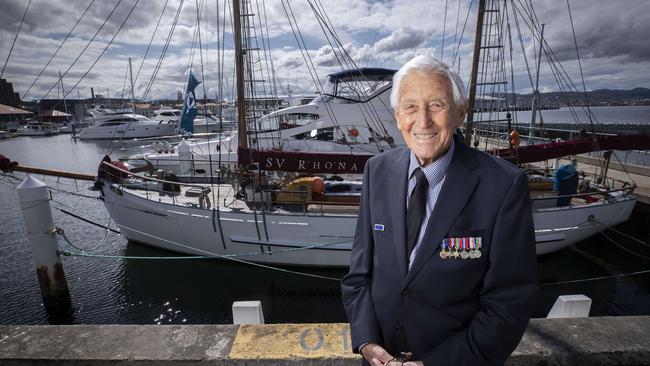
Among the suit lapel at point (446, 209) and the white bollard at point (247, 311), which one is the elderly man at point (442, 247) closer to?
the suit lapel at point (446, 209)

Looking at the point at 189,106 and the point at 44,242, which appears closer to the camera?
the point at 44,242

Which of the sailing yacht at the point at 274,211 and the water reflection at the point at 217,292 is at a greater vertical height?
the sailing yacht at the point at 274,211

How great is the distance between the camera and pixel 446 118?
146 centimetres

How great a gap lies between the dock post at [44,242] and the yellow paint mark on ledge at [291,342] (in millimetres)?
7662

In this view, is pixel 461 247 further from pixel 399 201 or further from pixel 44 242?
pixel 44 242

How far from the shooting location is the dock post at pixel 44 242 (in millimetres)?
7391

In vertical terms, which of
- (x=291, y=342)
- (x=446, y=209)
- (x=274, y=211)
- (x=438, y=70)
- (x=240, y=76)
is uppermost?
(x=240, y=76)

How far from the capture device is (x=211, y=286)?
31.4 ft

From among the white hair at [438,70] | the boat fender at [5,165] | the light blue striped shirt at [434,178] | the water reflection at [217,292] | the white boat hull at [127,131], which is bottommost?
the water reflection at [217,292]

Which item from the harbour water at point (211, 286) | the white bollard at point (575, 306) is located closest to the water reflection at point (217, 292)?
the harbour water at point (211, 286)

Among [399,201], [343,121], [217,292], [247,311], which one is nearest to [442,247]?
[399,201]

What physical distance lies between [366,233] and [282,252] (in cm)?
815

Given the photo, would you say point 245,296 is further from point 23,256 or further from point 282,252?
point 23,256

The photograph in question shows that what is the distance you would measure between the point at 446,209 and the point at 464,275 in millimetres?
277
